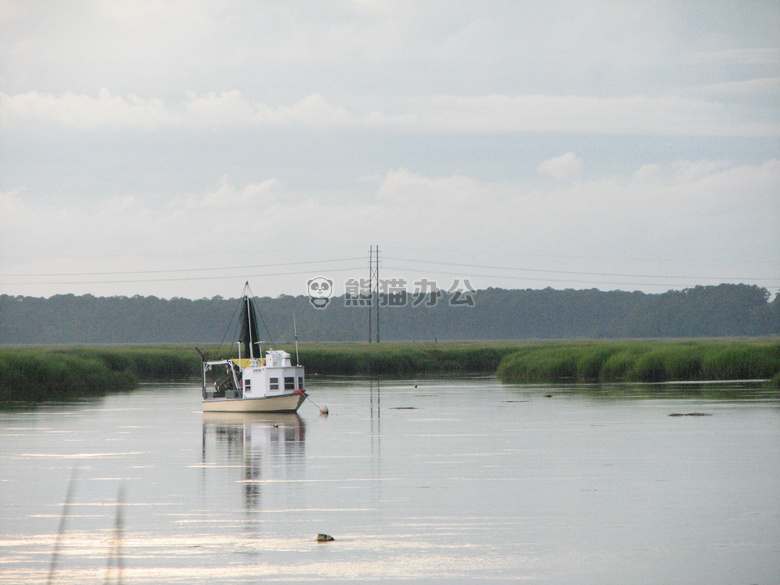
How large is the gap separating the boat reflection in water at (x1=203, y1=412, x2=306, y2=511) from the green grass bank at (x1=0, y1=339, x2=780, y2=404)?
1593cm

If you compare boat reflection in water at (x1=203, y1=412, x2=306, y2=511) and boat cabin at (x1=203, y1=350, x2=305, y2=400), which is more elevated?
boat cabin at (x1=203, y1=350, x2=305, y2=400)

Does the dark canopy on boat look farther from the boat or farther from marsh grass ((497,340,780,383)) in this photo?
marsh grass ((497,340,780,383))

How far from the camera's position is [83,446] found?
29.0m

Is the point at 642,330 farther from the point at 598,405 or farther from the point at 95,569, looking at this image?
the point at 95,569

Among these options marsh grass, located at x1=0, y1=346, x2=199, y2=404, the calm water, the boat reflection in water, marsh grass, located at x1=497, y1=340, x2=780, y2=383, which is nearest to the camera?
the calm water

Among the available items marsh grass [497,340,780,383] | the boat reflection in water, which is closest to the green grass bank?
marsh grass [497,340,780,383]

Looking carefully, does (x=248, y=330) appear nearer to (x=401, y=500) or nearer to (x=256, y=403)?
(x=256, y=403)

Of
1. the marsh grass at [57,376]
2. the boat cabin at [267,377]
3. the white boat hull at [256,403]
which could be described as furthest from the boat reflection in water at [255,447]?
the marsh grass at [57,376]

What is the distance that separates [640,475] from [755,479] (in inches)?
88.8

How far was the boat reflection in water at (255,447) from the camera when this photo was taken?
865 inches

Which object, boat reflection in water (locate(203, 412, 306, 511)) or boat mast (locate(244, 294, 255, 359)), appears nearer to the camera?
boat reflection in water (locate(203, 412, 306, 511))

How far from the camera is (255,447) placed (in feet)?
95.2

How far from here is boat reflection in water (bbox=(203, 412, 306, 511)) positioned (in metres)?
22.0

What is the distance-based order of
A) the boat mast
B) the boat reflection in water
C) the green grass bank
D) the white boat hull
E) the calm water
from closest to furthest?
the calm water < the boat reflection in water < the white boat hull < the boat mast < the green grass bank
